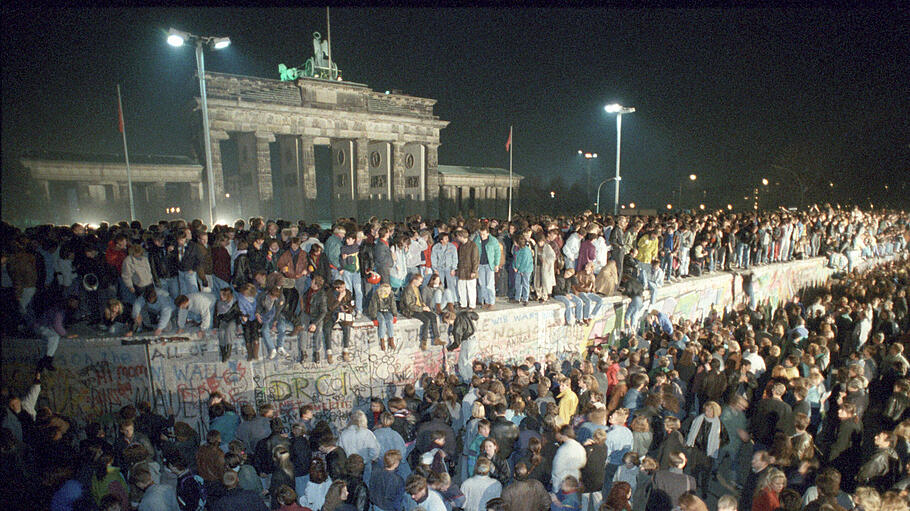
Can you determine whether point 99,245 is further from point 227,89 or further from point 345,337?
point 227,89

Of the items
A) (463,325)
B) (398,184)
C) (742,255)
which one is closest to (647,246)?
(463,325)

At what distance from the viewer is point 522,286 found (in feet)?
40.9

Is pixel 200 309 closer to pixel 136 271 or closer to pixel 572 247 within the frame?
pixel 136 271

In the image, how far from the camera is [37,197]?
28547 millimetres

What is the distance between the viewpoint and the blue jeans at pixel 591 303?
13.1 m

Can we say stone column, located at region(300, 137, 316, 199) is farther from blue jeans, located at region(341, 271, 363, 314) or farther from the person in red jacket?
the person in red jacket

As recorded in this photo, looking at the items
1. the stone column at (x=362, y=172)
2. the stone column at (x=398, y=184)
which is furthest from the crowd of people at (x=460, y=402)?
the stone column at (x=398, y=184)

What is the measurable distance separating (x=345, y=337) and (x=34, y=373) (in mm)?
5750

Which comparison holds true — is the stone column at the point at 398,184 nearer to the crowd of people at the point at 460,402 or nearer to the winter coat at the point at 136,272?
the crowd of people at the point at 460,402

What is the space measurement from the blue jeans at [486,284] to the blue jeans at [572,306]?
6.84 feet

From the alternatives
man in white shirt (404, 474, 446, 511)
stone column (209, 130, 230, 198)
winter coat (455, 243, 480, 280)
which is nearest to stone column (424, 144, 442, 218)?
stone column (209, 130, 230, 198)

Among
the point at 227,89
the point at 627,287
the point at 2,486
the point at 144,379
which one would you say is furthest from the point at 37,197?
the point at 627,287

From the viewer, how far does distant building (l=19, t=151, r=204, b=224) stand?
93.9ft

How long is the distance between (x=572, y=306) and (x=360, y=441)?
7923 mm
